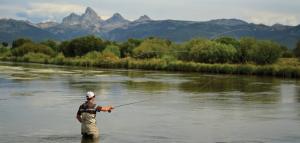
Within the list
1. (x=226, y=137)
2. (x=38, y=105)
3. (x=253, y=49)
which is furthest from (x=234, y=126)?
(x=253, y=49)

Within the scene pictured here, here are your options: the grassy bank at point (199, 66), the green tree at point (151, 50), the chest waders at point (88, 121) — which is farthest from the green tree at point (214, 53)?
the chest waders at point (88, 121)

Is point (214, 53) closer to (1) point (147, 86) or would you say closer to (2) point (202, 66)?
(2) point (202, 66)

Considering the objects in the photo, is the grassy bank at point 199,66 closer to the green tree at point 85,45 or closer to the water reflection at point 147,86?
the green tree at point 85,45

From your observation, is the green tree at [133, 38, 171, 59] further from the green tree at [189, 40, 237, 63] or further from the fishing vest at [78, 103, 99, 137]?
the fishing vest at [78, 103, 99, 137]

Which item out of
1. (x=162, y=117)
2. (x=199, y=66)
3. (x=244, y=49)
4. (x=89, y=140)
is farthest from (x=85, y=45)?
(x=89, y=140)

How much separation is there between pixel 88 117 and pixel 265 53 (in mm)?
48688

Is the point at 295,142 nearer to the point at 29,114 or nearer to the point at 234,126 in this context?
the point at 234,126

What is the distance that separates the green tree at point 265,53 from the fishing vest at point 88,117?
158ft

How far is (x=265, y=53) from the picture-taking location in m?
60.2

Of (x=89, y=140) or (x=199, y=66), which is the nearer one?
(x=89, y=140)

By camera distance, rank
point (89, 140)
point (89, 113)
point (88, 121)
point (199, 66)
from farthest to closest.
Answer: point (199, 66)
point (89, 140)
point (88, 121)
point (89, 113)

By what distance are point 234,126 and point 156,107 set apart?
5885mm

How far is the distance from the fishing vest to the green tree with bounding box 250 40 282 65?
158ft

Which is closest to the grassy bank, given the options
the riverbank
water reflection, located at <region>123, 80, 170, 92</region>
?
the riverbank
